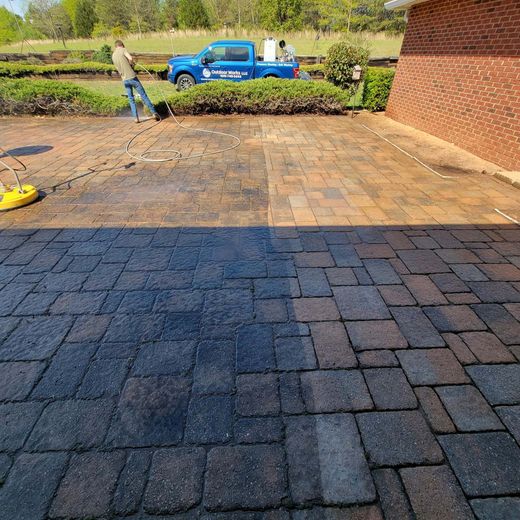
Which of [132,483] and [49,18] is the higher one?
[49,18]

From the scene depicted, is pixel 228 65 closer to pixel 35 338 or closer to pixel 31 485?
pixel 35 338

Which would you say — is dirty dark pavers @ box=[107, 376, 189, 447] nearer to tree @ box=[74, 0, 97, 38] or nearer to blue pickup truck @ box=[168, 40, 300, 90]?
blue pickup truck @ box=[168, 40, 300, 90]

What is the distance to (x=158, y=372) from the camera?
1.87 m

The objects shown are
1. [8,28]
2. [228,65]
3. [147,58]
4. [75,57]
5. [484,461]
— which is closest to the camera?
[484,461]

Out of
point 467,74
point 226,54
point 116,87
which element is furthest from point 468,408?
point 116,87

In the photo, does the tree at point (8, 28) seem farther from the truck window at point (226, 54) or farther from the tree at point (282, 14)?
the truck window at point (226, 54)

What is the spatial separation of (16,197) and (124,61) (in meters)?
5.29

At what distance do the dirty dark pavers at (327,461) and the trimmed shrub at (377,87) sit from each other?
32.8 ft

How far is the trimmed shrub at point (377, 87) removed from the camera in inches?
354

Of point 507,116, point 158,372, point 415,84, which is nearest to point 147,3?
point 415,84

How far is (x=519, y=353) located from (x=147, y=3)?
2214 inches

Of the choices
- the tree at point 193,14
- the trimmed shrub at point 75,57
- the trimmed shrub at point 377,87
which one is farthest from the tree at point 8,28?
the trimmed shrub at point 377,87

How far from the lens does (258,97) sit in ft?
29.0

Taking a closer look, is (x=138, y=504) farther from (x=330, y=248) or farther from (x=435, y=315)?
(x=330, y=248)
